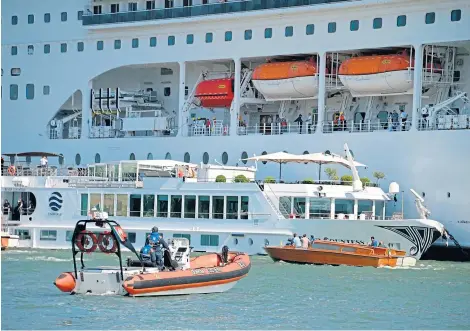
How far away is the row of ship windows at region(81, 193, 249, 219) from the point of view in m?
35.9

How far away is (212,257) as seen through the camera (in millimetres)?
26500

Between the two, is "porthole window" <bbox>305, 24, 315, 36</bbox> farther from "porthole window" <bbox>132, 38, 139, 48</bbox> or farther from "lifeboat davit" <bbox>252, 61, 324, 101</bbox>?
"porthole window" <bbox>132, 38, 139, 48</bbox>

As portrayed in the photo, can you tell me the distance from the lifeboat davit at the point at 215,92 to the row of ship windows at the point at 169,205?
577cm

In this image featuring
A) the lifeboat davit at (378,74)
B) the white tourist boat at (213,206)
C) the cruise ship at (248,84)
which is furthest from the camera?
the lifeboat davit at (378,74)

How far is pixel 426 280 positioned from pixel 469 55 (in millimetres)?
10756

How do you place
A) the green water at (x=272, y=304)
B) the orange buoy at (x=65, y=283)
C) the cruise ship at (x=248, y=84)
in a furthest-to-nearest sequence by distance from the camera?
the cruise ship at (x=248, y=84) < the orange buoy at (x=65, y=283) < the green water at (x=272, y=304)

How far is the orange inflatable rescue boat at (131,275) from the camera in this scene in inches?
944

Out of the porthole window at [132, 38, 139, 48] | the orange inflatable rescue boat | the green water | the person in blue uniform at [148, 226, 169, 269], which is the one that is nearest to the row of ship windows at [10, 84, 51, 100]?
the porthole window at [132, 38, 139, 48]

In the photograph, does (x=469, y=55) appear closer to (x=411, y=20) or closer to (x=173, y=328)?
(x=411, y=20)

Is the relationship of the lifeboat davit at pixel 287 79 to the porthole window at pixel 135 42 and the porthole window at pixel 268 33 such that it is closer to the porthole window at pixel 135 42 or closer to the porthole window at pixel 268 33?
the porthole window at pixel 268 33

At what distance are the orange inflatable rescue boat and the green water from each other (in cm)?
22

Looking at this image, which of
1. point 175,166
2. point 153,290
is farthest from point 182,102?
point 153,290

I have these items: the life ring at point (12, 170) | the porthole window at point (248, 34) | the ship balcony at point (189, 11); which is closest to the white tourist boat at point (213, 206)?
the life ring at point (12, 170)

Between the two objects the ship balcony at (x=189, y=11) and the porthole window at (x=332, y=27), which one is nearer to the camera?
the porthole window at (x=332, y=27)
